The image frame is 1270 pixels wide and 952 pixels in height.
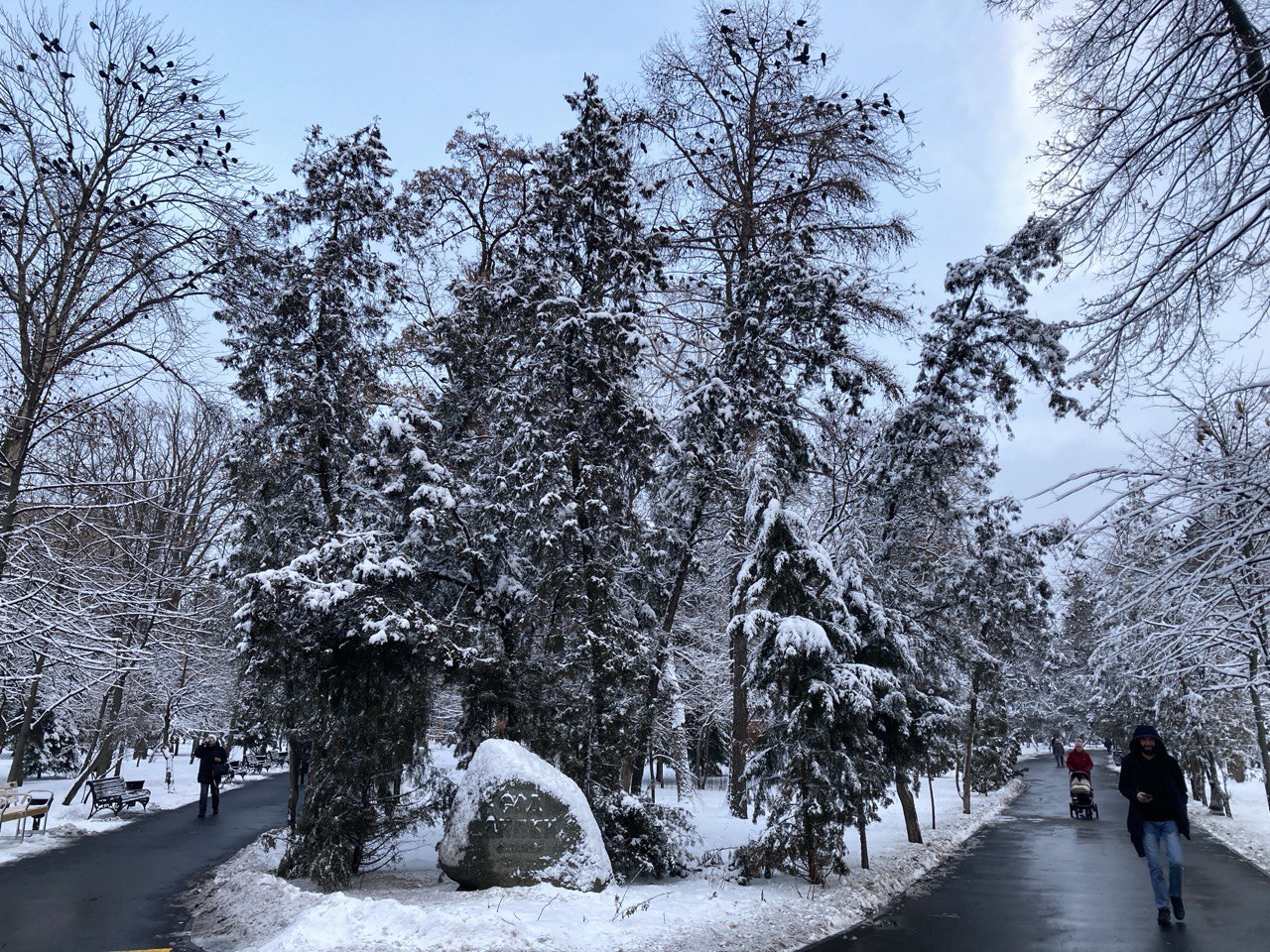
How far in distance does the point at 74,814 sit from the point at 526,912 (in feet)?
59.7

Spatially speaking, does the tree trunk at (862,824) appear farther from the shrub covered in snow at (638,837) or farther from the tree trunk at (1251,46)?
the tree trunk at (1251,46)

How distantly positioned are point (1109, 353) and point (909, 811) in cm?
1159

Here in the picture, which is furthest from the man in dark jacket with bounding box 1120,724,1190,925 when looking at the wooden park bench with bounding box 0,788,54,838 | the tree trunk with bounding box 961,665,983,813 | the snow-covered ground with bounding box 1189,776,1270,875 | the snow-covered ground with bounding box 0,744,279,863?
the wooden park bench with bounding box 0,788,54,838

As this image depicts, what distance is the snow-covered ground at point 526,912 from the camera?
7.21 metres

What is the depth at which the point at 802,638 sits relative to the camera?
34.0 ft

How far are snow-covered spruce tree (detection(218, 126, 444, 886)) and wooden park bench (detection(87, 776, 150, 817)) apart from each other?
412 inches

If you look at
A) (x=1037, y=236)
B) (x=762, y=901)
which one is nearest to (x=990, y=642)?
(x=762, y=901)

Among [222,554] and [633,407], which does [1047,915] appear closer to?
[633,407]

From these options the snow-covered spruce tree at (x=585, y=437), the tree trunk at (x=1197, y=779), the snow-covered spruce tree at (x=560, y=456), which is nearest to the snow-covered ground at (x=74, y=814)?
the snow-covered spruce tree at (x=560, y=456)

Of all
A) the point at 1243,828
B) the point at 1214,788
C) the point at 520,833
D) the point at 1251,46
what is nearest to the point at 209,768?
the point at 520,833

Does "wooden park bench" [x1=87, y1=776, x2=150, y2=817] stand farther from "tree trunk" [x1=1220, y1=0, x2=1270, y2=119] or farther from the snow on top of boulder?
"tree trunk" [x1=1220, y1=0, x2=1270, y2=119]

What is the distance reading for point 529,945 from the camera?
7.16m

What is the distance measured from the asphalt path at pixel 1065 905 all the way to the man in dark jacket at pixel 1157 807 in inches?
13.8

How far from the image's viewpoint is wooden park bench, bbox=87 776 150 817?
805 inches
